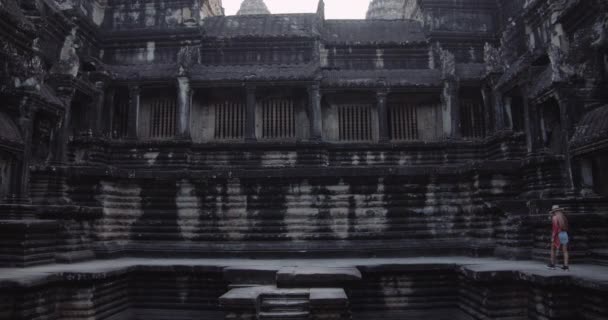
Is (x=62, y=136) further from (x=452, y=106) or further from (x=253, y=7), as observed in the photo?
(x=253, y=7)

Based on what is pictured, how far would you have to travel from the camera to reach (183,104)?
17812 mm

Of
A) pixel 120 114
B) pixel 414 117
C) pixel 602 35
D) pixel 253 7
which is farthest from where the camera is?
pixel 253 7

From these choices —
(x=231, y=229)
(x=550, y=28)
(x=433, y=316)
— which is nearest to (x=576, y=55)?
(x=550, y=28)

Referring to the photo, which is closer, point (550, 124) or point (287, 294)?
point (287, 294)

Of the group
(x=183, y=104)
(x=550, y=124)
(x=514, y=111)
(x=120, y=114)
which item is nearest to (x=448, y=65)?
(x=514, y=111)

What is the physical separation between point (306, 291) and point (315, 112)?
1049cm

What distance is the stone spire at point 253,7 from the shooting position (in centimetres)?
4053

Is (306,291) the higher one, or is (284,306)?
(306,291)

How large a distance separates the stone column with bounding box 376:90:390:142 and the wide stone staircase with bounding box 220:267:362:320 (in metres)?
9.38

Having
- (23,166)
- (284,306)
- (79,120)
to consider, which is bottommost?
(284,306)

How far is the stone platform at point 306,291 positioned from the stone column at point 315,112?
6.78 meters

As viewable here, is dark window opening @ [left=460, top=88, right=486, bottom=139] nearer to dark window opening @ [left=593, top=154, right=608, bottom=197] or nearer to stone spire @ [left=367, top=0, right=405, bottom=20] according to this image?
dark window opening @ [left=593, top=154, right=608, bottom=197]

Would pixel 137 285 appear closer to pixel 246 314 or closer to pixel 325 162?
pixel 246 314

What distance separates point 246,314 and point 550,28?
1440 centimetres
